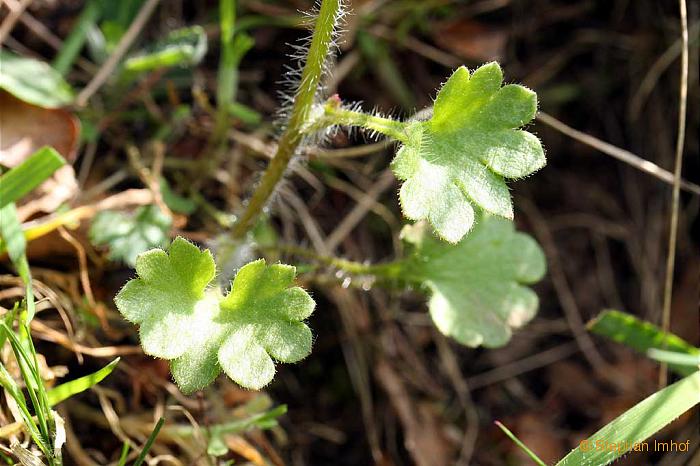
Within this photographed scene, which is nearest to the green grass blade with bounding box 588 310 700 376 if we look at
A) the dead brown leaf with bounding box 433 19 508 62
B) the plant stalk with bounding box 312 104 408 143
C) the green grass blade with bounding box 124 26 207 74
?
the plant stalk with bounding box 312 104 408 143

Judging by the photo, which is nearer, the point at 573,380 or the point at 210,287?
the point at 210,287

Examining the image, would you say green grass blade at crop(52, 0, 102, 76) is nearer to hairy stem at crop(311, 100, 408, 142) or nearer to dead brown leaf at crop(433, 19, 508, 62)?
hairy stem at crop(311, 100, 408, 142)

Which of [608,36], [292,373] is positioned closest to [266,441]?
[292,373]

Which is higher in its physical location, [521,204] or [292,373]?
[521,204]

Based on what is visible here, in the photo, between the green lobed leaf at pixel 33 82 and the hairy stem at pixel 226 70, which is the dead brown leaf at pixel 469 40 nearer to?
the hairy stem at pixel 226 70

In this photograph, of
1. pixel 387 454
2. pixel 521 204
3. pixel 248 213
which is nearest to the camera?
pixel 248 213

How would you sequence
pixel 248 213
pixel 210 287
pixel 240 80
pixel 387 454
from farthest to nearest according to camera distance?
1. pixel 240 80
2. pixel 387 454
3. pixel 248 213
4. pixel 210 287

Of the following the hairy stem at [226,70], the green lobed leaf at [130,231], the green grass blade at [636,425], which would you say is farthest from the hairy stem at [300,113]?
the green grass blade at [636,425]

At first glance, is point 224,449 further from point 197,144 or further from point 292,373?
point 197,144
